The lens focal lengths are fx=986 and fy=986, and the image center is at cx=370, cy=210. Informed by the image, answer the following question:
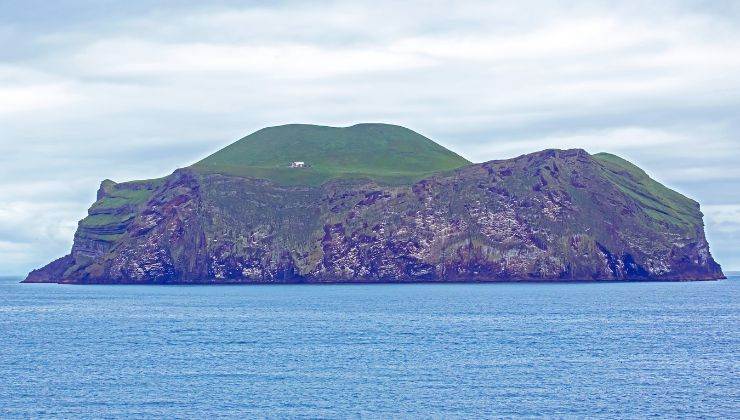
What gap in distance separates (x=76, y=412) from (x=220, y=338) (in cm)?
4490

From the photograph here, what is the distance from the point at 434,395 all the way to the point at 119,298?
14140cm

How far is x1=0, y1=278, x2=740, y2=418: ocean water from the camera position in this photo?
6544cm

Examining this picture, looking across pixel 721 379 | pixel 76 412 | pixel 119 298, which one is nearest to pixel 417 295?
pixel 119 298

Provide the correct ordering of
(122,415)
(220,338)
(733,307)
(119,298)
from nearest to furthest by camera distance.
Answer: (122,415) → (220,338) → (733,307) → (119,298)

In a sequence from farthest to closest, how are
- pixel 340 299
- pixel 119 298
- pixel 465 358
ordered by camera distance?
pixel 119 298 → pixel 340 299 → pixel 465 358

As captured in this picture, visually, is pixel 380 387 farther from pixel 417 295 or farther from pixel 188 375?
pixel 417 295

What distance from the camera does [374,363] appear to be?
85562 millimetres

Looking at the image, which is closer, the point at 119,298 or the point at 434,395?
the point at 434,395

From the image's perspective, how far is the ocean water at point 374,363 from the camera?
65.4 m

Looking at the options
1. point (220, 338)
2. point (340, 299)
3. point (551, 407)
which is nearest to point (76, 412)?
point (551, 407)

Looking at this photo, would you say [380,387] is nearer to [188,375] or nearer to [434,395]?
[434,395]

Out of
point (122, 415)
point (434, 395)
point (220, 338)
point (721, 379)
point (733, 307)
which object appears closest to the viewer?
point (122, 415)

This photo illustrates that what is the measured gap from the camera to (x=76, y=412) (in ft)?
209

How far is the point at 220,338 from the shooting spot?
10862cm
